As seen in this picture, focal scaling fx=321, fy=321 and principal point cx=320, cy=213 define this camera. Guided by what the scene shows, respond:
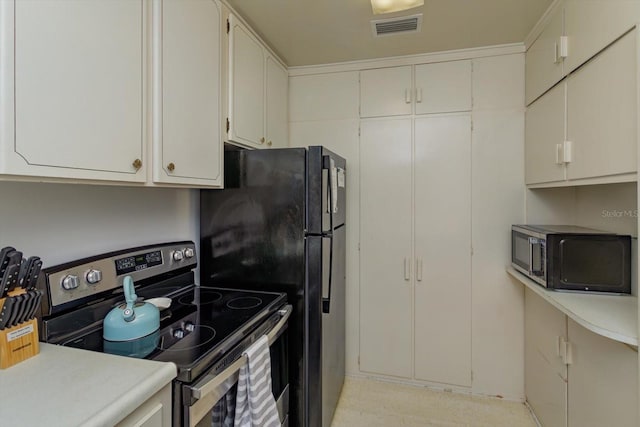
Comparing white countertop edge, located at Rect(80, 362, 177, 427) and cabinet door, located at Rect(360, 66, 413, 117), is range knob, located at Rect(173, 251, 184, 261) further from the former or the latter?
cabinet door, located at Rect(360, 66, 413, 117)

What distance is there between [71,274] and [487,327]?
8.06 ft

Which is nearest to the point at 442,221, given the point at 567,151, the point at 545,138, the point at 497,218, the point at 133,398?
the point at 497,218

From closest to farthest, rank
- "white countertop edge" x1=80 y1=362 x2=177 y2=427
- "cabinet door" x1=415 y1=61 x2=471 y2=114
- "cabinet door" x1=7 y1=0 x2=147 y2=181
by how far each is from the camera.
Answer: "white countertop edge" x1=80 y1=362 x2=177 y2=427 < "cabinet door" x1=7 y1=0 x2=147 y2=181 < "cabinet door" x1=415 y1=61 x2=471 y2=114

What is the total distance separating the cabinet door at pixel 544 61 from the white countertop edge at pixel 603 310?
3.69 ft

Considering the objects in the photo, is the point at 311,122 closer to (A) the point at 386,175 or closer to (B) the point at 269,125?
(B) the point at 269,125

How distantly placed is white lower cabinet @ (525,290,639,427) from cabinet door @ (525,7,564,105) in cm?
131

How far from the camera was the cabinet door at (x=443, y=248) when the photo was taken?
2.32 m

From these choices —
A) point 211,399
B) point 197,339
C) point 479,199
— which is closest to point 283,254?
point 197,339

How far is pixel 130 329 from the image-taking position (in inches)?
42.9

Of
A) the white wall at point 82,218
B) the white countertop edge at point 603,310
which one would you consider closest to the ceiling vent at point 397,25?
the white wall at point 82,218

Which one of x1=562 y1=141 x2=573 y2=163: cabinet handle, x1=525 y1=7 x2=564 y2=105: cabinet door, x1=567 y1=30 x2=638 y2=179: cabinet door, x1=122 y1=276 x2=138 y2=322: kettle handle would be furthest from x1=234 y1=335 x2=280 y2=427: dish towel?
x1=525 y1=7 x2=564 y2=105: cabinet door

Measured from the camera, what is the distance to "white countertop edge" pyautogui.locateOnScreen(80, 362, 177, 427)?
0.66 metres

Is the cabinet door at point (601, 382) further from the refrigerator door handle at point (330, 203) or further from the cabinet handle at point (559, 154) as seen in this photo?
the refrigerator door handle at point (330, 203)

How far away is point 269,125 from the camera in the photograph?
2.19 metres
